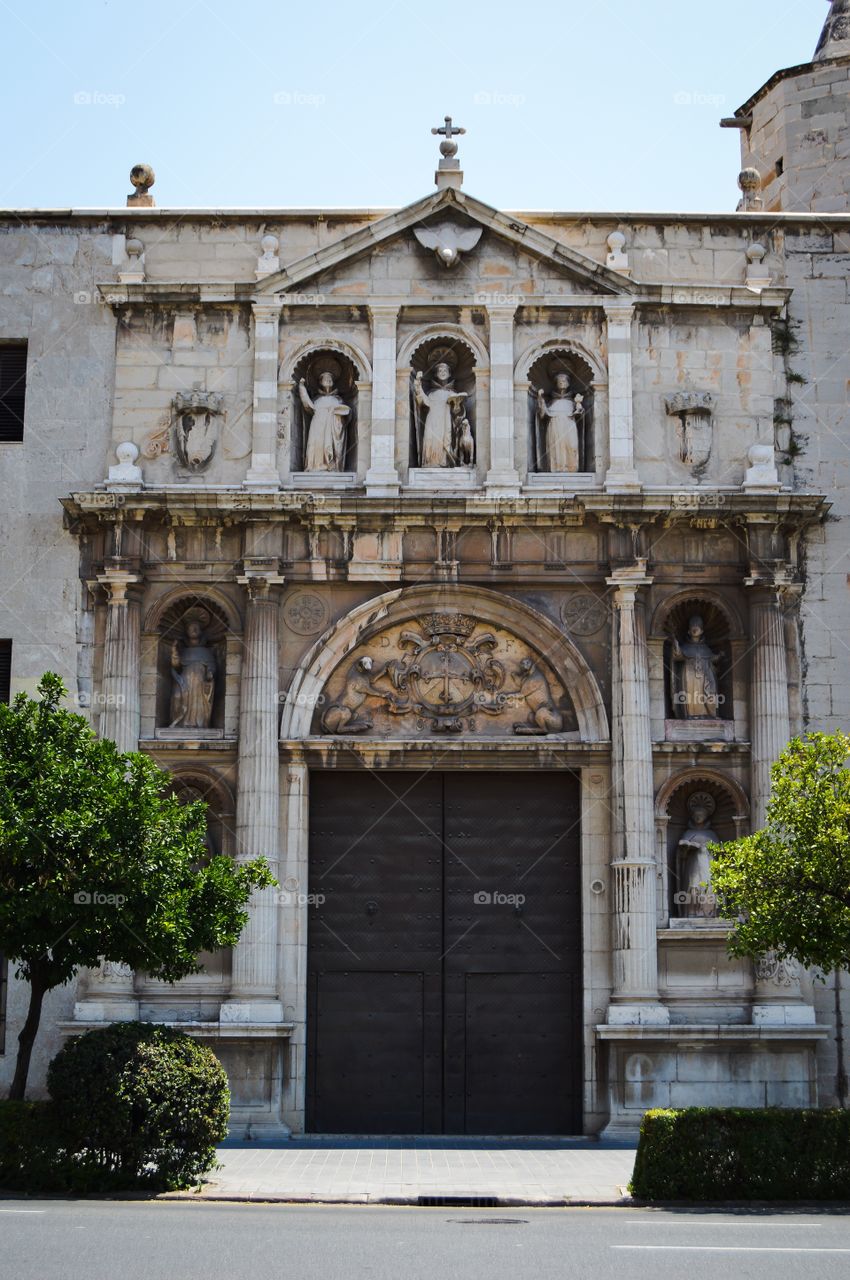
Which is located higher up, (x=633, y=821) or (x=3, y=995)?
(x=633, y=821)

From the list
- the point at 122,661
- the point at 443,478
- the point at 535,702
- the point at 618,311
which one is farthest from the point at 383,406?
the point at 122,661

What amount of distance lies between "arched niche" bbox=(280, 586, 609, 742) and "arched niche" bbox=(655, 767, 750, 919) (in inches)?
53.7

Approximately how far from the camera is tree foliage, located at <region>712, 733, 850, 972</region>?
19375mm

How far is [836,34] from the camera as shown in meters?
30.4

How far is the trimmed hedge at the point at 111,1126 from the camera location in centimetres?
1756

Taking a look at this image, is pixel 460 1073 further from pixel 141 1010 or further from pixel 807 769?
pixel 807 769

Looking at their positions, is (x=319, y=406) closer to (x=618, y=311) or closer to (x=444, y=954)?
(x=618, y=311)

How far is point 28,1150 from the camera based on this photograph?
691 inches

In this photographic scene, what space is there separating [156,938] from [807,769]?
7521mm

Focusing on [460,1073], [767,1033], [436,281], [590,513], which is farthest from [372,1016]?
[436,281]

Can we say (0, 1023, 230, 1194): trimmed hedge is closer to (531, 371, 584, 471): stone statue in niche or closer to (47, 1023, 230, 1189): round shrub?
(47, 1023, 230, 1189): round shrub

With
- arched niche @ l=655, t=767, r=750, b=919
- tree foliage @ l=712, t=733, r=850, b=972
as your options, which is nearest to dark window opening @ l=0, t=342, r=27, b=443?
arched niche @ l=655, t=767, r=750, b=919

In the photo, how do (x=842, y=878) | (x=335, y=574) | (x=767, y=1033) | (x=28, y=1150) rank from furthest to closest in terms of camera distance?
(x=335, y=574) < (x=767, y=1033) < (x=842, y=878) < (x=28, y=1150)

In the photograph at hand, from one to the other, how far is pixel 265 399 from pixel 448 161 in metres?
4.57
